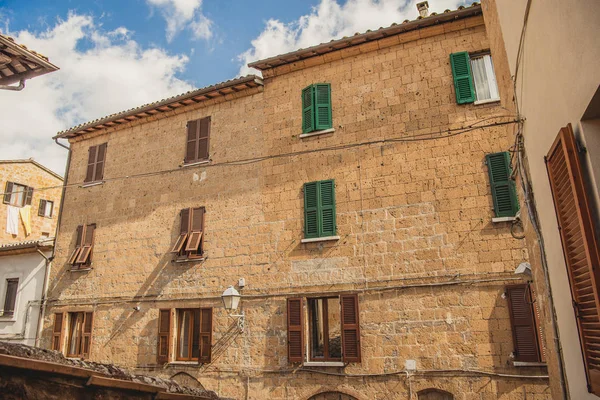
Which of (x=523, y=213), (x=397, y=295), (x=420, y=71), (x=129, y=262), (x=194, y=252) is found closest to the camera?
(x=523, y=213)

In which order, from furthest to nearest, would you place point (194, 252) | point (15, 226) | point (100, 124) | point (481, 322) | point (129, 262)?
point (15, 226), point (100, 124), point (129, 262), point (194, 252), point (481, 322)

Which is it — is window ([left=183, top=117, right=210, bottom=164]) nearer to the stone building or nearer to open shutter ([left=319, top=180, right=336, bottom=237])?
the stone building

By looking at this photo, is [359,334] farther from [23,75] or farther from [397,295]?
[23,75]

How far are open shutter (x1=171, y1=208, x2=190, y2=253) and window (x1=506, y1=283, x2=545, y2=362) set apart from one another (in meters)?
8.14

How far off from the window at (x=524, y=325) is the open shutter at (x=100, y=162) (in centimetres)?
1245

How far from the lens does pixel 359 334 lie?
33.6 feet

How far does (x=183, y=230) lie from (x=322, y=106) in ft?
16.8

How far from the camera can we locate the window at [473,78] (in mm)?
10586

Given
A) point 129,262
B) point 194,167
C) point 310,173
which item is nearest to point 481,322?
point 310,173

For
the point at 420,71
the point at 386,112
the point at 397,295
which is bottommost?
the point at 397,295

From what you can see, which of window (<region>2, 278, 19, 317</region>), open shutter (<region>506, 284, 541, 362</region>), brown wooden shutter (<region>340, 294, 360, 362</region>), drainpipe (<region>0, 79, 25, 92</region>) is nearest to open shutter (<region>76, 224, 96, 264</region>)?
window (<region>2, 278, 19, 317</region>)

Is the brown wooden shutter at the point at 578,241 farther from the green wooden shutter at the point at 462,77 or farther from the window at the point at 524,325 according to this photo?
the green wooden shutter at the point at 462,77

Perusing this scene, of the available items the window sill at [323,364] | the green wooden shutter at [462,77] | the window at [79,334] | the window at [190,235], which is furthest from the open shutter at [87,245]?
the green wooden shutter at [462,77]

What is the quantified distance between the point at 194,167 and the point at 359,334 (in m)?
6.60
